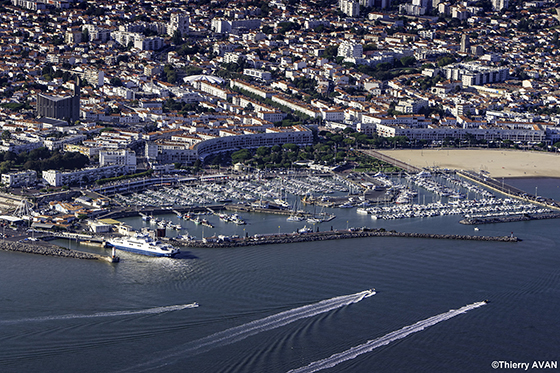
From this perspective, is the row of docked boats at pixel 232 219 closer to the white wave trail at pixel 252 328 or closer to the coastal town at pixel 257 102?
the coastal town at pixel 257 102

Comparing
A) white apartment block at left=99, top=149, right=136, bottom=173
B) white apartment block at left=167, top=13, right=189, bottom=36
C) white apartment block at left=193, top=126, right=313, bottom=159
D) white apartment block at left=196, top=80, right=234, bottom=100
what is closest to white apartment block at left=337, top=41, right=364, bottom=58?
white apartment block at left=196, top=80, right=234, bottom=100

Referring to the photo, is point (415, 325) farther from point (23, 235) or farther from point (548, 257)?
point (23, 235)

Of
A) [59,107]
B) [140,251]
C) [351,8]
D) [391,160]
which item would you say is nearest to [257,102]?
[59,107]

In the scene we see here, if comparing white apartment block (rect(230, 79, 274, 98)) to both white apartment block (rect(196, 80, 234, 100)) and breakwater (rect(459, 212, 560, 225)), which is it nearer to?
white apartment block (rect(196, 80, 234, 100))

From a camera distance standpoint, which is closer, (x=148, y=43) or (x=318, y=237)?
(x=318, y=237)

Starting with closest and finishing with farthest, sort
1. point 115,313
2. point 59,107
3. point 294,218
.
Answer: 1. point 115,313
2. point 294,218
3. point 59,107

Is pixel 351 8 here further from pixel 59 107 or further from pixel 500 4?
pixel 59 107
